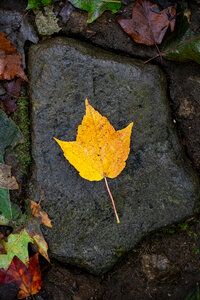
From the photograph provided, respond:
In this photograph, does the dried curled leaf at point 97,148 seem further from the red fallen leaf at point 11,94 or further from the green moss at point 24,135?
the red fallen leaf at point 11,94

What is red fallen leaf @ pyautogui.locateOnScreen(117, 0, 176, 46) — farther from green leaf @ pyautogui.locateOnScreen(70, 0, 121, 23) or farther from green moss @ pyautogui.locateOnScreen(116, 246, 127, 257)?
green moss @ pyautogui.locateOnScreen(116, 246, 127, 257)

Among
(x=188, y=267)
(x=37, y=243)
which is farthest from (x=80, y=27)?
(x=188, y=267)

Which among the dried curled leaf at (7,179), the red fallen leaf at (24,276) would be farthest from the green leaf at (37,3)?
the red fallen leaf at (24,276)

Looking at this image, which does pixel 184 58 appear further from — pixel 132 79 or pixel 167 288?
pixel 167 288

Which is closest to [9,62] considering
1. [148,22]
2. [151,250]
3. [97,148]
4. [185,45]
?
[97,148]

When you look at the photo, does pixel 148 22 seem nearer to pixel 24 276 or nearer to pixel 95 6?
pixel 95 6
